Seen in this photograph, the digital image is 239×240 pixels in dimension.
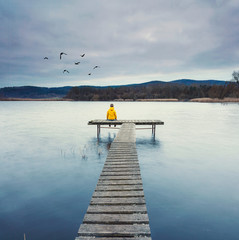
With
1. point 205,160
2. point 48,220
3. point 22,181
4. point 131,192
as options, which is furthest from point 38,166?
point 205,160

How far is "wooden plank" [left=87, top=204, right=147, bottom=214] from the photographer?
456 centimetres

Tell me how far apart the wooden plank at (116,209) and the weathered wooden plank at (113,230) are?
0.48m

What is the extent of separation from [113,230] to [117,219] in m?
0.36

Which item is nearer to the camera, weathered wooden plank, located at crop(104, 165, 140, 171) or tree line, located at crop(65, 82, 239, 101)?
weathered wooden plank, located at crop(104, 165, 140, 171)

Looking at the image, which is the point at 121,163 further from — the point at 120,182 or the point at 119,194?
the point at 119,194

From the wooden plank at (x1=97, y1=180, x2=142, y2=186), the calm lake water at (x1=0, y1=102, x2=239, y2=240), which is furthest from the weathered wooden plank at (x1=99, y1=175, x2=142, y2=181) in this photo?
the calm lake water at (x1=0, y1=102, x2=239, y2=240)

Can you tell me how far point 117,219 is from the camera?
14.0 feet

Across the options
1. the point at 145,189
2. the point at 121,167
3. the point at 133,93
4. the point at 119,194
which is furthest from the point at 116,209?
the point at 133,93

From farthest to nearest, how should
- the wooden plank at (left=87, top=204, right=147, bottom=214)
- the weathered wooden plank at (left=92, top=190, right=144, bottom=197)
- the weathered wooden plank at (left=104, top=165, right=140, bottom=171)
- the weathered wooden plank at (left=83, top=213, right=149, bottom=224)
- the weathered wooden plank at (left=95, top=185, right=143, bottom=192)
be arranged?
the weathered wooden plank at (left=104, top=165, right=140, bottom=171) < the weathered wooden plank at (left=95, top=185, right=143, bottom=192) < the weathered wooden plank at (left=92, top=190, right=144, bottom=197) < the wooden plank at (left=87, top=204, right=147, bottom=214) < the weathered wooden plank at (left=83, top=213, right=149, bottom=224)

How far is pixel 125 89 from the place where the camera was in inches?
→ 7101

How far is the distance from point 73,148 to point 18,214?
896 cm

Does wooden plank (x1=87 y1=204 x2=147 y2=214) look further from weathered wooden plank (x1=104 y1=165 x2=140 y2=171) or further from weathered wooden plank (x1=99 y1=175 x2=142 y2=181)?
weathered wooden plank (x1=104 y1=165 x2=140 y2=171)

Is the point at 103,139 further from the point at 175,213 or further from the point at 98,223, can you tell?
the point at 98,223

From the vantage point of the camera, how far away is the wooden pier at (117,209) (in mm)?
3840
